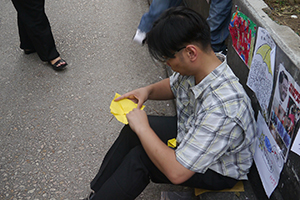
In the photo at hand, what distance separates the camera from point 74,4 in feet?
16.0

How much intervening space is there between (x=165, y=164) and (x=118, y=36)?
2.93 m

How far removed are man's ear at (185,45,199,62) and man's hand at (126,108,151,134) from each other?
1.41 feet

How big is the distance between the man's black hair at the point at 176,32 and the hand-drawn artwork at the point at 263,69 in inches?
12.2

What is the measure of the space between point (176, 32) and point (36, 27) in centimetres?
236

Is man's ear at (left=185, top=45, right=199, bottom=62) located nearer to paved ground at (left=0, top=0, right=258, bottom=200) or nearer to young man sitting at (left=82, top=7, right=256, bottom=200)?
young man sitting at (left=82, top=7, right=256, bottom=200)

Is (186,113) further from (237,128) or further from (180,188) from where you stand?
(180,188)

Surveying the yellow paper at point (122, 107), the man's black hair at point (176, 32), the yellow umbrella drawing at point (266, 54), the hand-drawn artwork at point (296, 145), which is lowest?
the yellow paper at point (122, 107)

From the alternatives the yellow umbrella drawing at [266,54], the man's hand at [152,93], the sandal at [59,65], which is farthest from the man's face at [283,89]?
the sandal at [59,65]

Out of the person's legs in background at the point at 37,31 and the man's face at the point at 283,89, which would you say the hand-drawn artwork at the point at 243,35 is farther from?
the person's legs in background at the point at 37,31

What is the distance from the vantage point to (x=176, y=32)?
1.39m

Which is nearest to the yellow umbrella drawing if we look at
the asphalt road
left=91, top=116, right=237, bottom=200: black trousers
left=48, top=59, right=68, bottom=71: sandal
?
left=91, top=116, right=237, bottom=200: black trousers

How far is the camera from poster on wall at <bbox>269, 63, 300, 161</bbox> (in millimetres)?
1281

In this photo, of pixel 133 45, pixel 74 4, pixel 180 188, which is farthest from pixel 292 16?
pixel 74 4

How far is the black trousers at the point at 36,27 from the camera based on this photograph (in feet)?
10.3
